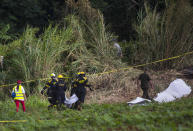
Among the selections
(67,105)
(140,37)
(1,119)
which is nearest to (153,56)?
(140,37)

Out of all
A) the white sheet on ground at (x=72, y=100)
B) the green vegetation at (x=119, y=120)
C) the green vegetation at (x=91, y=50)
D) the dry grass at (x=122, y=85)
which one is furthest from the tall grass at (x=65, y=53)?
the green vegetation at (x=119, y=120)

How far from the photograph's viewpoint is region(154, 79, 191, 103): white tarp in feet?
39.1

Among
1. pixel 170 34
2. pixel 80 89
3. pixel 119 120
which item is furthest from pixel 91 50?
pixel 119 120

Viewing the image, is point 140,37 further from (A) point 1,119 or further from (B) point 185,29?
(A) point 1,119

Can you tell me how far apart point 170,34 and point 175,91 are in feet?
11.5

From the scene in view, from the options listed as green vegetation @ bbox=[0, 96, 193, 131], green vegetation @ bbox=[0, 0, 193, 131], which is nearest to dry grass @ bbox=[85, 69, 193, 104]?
green vegetation @ bbox=[0, 0, 193, 131]

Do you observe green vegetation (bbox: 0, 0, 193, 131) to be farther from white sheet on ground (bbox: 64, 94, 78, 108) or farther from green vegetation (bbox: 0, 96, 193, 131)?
green vegetation (bbox: 0, 96, 193, 131)

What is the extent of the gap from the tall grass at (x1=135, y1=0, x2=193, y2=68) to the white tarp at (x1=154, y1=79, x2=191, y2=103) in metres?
2.35

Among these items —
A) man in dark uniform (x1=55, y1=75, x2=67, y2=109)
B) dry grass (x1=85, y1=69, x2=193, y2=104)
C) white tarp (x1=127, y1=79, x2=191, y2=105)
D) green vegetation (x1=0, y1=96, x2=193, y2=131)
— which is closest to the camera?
green vegetation (x1=0, y1=96, x2=193, y2=131)

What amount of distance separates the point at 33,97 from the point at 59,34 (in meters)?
4.03

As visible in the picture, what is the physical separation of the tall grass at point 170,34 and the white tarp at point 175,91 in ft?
7.70

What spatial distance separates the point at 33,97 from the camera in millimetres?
13570

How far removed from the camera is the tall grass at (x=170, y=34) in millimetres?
14891

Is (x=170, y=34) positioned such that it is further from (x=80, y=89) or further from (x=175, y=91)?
(x=80, y=89)
